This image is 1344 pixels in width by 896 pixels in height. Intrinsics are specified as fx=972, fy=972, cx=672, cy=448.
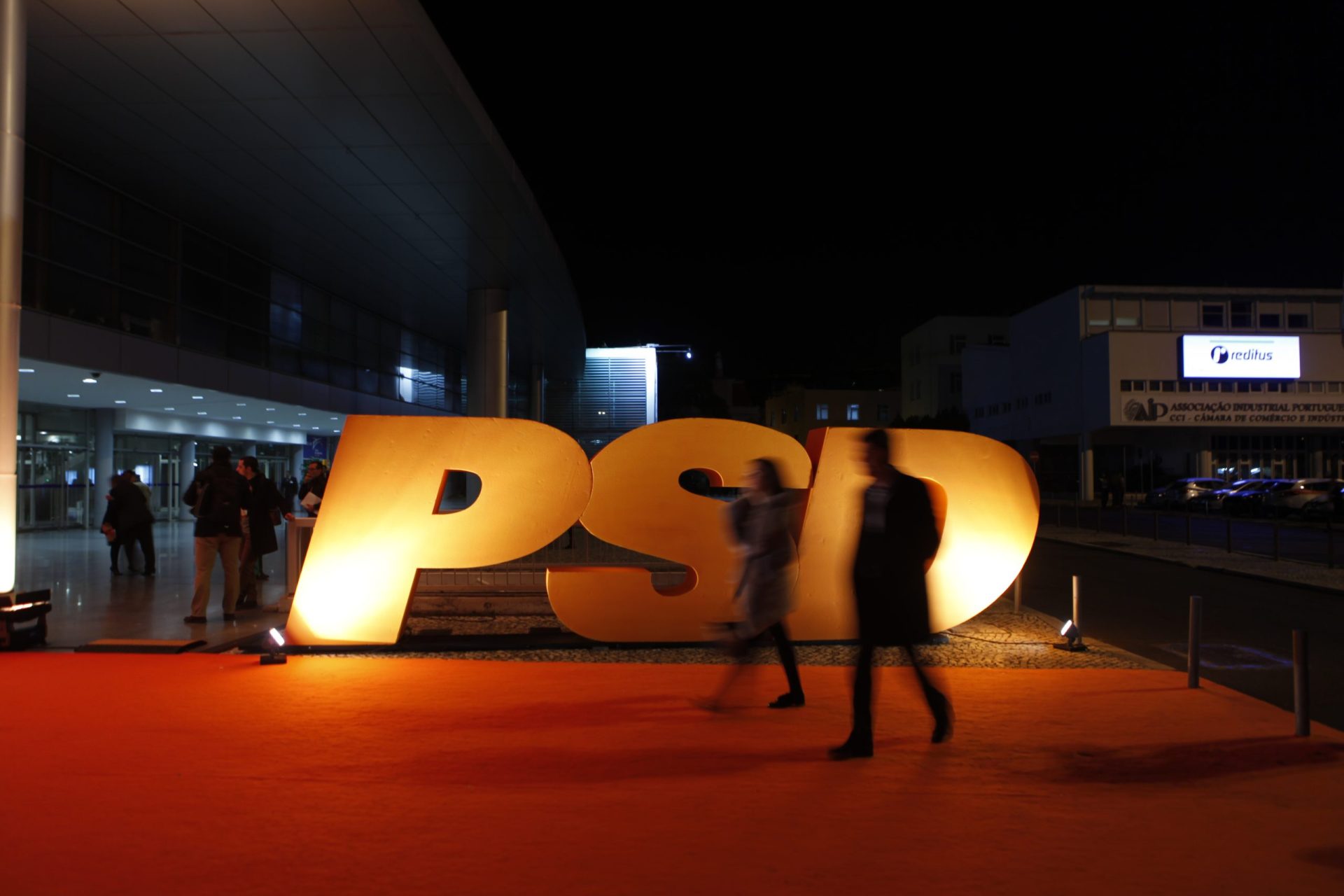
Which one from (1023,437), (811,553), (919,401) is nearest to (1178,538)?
(811,553)

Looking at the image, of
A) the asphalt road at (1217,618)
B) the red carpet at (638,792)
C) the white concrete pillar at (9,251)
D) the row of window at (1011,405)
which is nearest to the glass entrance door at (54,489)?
the white concrete pillar at (9,251)

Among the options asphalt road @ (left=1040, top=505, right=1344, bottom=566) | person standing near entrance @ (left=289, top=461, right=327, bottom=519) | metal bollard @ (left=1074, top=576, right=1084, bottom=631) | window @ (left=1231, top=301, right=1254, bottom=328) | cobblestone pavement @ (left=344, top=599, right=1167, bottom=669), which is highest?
window @ (left=1231, top=301, right=1254, bottom=328)

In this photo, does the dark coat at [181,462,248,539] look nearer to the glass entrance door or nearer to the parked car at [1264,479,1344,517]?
the glass entrance door

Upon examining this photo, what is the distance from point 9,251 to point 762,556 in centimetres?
875

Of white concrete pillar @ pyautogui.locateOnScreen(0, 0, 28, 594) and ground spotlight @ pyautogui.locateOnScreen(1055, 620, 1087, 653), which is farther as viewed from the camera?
white concrete pillar @ pyautogui.locateOnScreen(0, 0, 28, 594)

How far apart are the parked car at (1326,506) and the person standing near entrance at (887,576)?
32.9 m

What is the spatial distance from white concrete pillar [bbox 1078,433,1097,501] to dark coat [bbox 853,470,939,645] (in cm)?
4832

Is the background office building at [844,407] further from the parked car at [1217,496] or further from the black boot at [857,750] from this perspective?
the black boot at [857,750]

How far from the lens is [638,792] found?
5211mm

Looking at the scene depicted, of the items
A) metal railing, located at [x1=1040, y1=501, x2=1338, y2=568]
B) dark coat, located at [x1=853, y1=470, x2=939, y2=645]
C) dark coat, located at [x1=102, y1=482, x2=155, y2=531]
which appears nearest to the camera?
dark coat, located at [x1=853, y1=470, x2=939, y2=645]

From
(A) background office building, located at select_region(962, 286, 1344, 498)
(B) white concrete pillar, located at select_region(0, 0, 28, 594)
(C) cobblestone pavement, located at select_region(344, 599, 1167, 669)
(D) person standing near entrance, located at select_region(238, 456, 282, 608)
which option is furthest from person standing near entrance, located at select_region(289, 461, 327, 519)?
(A) background office building, located at select_region(962, 286, 1344, 498)

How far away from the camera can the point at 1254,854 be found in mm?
4391

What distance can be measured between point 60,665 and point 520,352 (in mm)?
32174

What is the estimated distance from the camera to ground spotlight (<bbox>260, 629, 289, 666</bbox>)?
8641 mm
